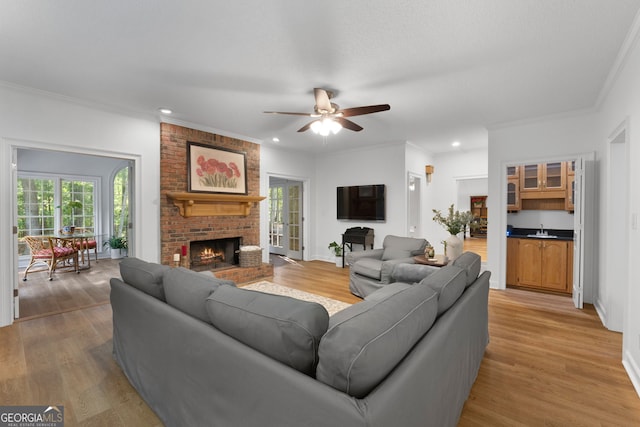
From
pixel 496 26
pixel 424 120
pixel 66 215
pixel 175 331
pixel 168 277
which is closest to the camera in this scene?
pixel 175 331

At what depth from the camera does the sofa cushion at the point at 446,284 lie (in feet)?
5.29

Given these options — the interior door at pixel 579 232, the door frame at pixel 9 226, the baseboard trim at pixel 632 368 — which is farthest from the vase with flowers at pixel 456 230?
the door frame at pixel 9 226

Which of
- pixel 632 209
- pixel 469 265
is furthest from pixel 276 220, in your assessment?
pixel 632 209

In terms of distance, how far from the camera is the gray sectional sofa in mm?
918

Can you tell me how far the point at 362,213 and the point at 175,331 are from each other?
5.06m

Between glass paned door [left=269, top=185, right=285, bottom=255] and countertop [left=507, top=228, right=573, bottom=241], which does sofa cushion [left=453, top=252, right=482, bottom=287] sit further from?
glass paned door [left=269, top=185, right=285, bottom=255]

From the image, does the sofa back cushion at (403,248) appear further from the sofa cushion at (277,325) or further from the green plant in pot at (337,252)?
the sofa cushion at (277,325)

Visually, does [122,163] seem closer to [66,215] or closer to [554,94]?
[66,215]

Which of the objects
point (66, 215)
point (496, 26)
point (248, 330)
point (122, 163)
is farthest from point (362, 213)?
point (66, 215)

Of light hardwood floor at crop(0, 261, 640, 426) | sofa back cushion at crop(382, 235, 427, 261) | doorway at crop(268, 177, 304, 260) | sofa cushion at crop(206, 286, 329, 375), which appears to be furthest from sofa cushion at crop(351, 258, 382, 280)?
doorway at crop(268, 177, 304, 260)

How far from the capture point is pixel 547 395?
77.0 inches

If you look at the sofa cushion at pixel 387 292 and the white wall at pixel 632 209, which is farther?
the sofa cushion at pixel 387 292

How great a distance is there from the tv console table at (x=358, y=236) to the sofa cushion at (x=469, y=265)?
3.44 m

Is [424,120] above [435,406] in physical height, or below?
above
